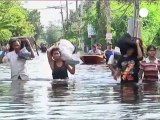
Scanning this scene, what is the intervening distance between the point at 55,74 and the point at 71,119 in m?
6.66

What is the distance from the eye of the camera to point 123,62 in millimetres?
13734

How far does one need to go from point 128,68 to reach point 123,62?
0.58ft

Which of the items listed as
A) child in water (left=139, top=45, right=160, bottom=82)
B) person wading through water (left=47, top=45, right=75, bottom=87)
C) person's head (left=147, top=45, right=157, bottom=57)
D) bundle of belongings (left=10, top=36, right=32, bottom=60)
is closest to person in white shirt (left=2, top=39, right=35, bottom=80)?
bundle of belongings (left=10, top=36, right=32, bottom=60)

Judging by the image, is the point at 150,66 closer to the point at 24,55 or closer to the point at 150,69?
the point at 150,69

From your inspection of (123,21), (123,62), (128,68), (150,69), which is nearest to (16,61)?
(123,62)

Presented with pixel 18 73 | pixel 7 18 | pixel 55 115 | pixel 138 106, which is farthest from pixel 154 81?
pixel 7 18

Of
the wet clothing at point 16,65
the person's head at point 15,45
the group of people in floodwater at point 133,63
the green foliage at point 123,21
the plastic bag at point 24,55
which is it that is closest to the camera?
the group of people in floodwater at point 133,63

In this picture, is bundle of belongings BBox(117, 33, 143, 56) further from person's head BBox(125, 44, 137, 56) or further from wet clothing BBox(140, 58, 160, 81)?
wet clothing BBox(140, 58, 160, 81)

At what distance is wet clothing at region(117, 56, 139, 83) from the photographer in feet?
44.9

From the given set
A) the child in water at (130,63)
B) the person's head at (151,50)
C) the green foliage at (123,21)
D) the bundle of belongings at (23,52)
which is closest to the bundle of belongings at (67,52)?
the bundle of belongings at (23,52)

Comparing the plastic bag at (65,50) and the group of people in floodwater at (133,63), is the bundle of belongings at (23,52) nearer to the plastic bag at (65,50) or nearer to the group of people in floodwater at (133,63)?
the plastic bag at (65,50)

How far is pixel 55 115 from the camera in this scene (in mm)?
9156

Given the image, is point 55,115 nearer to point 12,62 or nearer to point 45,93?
point 45,93

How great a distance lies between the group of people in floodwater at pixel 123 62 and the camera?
13695 mm
